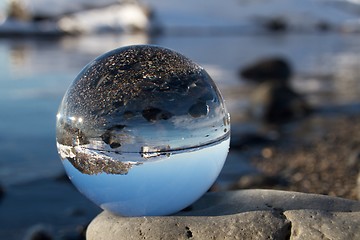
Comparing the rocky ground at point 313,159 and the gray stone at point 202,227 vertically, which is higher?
the gray stone at point 202,227

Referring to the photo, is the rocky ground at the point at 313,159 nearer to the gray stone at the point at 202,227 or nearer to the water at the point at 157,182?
the gray stone at the point at 202,227

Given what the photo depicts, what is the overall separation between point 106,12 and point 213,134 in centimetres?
5780

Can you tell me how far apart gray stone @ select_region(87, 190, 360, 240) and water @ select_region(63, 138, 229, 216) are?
9 centimetres

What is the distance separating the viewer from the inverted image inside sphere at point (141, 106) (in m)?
2.97

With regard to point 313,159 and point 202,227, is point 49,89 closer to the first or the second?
point 313,159

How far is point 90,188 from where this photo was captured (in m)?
3.23

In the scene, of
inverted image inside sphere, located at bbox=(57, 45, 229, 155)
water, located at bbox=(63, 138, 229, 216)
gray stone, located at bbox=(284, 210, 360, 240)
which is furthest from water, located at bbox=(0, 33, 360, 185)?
gray stone, located at bbox=(284, 210, 360, 240)

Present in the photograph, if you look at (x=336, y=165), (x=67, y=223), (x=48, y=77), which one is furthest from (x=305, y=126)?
(x=48, y=77)

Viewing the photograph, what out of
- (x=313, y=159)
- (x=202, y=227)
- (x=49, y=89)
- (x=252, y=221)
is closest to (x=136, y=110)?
(x=202, y=227)

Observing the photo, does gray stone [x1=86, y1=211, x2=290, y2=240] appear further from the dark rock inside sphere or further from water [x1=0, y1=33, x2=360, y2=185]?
water [x1=0, y1=33, x2=360, y2=185]

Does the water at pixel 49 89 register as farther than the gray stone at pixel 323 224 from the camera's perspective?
Yes

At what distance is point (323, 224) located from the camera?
3.06 metres

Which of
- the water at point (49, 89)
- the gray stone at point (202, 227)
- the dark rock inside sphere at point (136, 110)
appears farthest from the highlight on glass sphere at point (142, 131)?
the water at point (49, 89)

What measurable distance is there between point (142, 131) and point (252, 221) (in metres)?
0.83
